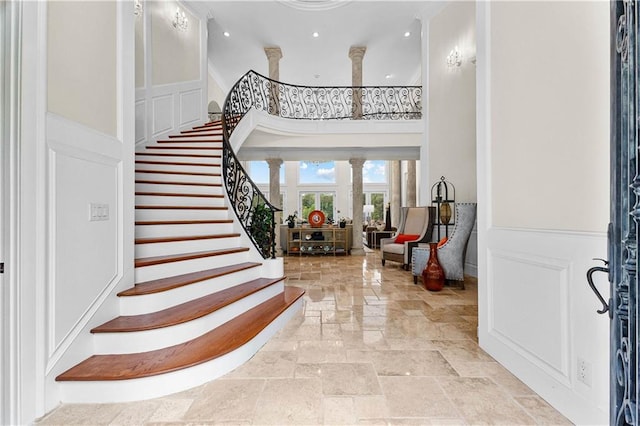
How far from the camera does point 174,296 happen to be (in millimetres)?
2396

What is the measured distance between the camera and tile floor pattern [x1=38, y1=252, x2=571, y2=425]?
1.60 meters

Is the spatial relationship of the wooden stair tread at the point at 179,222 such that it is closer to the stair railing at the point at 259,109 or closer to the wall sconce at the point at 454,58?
the stair railing at the point at 259,109

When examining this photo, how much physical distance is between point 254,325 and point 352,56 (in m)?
7.64

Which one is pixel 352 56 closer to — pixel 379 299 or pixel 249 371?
pixel 379 299

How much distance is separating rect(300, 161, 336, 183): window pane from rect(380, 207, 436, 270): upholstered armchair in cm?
869

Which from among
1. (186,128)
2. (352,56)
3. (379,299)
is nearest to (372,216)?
(352,56)

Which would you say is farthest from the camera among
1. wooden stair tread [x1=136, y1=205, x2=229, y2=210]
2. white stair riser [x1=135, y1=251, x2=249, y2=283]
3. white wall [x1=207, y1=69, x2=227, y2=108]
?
white wall [x1=207, y1=69, x2=227, y2=108]

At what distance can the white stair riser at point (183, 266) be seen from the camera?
2.52 metres

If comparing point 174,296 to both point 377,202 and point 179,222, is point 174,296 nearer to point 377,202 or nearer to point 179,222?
point 179,222

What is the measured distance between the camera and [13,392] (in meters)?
1.50

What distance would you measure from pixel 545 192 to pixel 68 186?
2.77m

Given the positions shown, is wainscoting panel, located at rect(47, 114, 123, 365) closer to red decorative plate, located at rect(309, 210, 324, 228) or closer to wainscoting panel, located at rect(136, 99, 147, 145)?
wainscoting panel, located at rect(136, 99, 147, 145)

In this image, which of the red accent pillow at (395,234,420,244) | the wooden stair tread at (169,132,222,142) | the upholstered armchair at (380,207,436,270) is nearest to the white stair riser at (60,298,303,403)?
the upholstered armchair at (380,207,436,270)

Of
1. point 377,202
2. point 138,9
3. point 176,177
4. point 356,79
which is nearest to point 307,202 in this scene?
point 377,202
